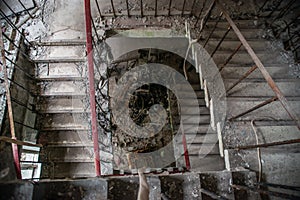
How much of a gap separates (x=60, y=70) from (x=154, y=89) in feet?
5.67

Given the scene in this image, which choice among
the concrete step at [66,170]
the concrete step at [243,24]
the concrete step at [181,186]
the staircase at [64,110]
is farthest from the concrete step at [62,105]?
the concrete step at [243,24]

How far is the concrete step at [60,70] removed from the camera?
2.90 m

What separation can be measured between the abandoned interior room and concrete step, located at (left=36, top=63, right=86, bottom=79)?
14 millimetres

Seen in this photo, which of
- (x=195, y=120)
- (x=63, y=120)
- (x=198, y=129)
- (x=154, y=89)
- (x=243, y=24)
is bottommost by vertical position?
(x=198, y=129)

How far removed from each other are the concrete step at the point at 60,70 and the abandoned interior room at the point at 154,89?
14mm

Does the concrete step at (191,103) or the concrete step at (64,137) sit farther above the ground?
the concrete step at (191,103)

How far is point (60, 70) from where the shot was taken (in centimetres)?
293

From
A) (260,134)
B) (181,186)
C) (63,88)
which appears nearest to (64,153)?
(63,88)

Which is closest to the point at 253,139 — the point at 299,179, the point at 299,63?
the point at 299,179

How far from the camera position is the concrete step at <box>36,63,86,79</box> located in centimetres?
290

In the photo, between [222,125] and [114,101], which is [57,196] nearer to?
[222,125]

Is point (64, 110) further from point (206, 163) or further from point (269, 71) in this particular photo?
point (269, 71)

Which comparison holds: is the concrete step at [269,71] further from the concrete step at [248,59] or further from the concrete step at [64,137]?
the concrete step at [64,137]

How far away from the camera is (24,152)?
9.55 feet
